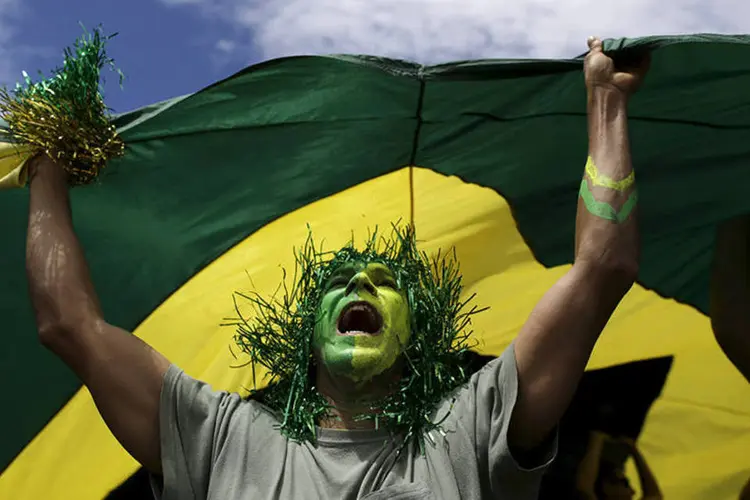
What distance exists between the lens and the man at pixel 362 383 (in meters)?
1.78

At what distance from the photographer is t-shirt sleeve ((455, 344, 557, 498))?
5.77 feet

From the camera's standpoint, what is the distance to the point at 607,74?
1919mm

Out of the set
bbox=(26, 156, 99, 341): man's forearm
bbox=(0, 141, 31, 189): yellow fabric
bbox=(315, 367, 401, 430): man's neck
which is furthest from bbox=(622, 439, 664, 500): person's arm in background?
bbox=(0, 141, 31, 189): yellow fabric

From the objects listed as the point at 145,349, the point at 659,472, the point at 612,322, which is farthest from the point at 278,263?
the point at 659,472

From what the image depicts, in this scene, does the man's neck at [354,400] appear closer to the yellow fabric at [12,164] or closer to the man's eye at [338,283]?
the man's eye at [338,283]

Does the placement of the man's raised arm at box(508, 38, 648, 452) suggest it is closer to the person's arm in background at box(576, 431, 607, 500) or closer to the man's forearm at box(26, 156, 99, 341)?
the person's arm in background at box(576, 431, 607, 500)

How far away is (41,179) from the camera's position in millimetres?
1988

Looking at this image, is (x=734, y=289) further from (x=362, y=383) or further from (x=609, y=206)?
(x=362, y=383)

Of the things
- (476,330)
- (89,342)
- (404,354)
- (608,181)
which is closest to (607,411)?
(476,330)

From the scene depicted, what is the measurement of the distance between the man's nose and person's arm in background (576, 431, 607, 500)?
31.6 inches

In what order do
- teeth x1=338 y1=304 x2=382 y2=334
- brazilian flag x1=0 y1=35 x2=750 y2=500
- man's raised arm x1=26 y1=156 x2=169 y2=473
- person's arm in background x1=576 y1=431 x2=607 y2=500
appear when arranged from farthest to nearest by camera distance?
person's arm in background x1=576 y1=431 x2=607 y2=500, brazilian flag x1=0 y1=35 x2=750 y2=500, teeth x1=338 y1=304 x2=382 y2=334, man's raised arm x1=26 y1=156 x2=169 y2=473

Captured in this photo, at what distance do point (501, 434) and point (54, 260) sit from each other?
981 mm

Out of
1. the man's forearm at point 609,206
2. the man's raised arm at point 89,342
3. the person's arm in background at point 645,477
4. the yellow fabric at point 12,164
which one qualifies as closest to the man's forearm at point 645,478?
the person's arm in background at point 645,477

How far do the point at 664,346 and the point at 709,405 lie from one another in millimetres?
182
